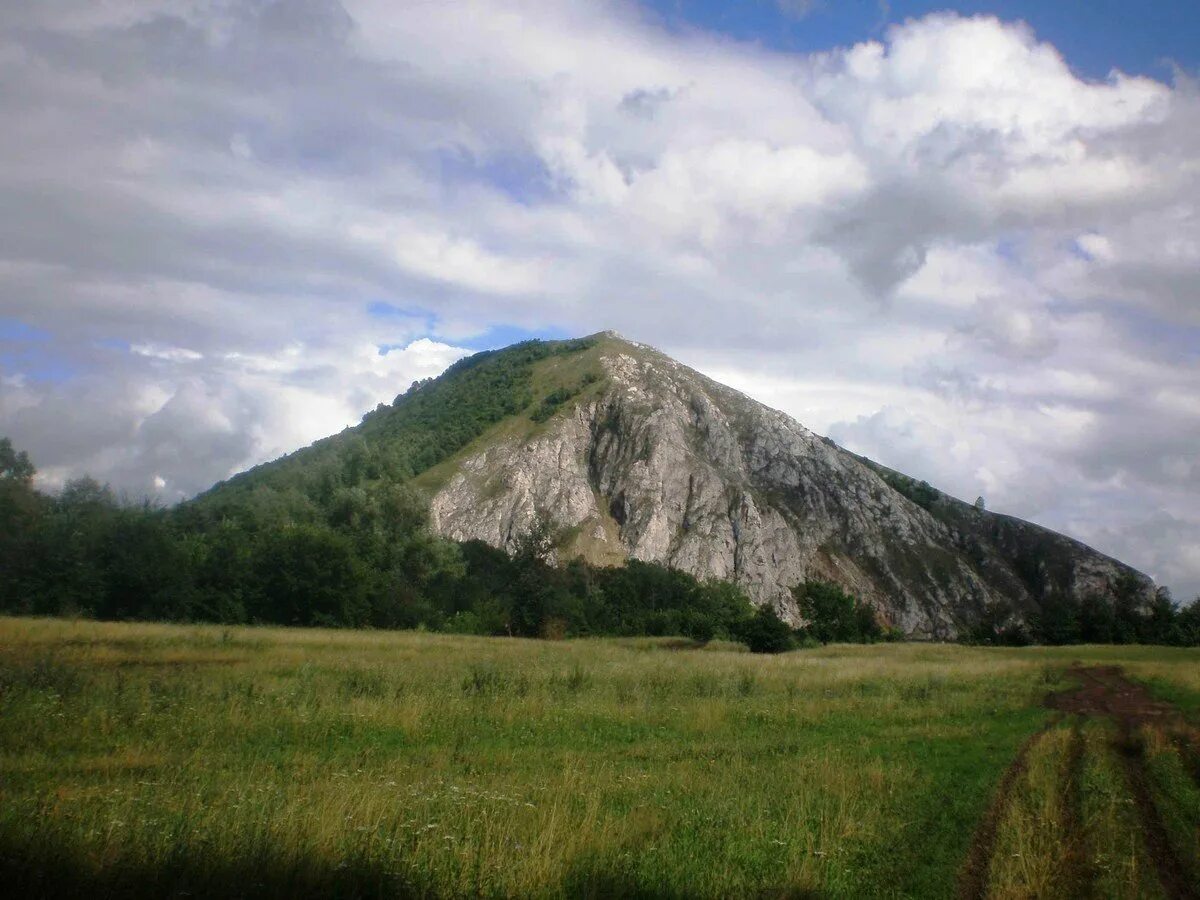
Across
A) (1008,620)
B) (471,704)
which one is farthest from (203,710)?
(1008,620)

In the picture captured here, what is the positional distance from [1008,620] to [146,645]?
138 metres

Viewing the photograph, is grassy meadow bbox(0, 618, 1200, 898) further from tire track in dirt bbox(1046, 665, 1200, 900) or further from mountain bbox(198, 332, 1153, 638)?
mountain bbox(198, 332, 1153, 638)

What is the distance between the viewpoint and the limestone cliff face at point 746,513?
140000mm

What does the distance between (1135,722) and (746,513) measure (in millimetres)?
131450

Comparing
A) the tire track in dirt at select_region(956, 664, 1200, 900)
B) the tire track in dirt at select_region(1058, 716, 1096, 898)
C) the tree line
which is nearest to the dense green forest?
the tree line

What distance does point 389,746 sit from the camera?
12.9m

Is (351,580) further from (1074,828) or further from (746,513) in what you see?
(746,513)

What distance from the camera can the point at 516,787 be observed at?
32.6 ft

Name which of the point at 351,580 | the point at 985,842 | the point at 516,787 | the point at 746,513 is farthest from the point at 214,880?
the point at 746,513

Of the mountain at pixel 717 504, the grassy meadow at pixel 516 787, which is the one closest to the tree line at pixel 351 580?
the grassy meadow at pixel 516 787

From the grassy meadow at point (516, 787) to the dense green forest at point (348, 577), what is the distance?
21.9m

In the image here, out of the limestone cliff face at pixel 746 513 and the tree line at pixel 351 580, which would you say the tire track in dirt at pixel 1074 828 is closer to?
the tree line at pixel 351 580

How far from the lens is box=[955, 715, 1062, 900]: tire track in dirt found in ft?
25.5

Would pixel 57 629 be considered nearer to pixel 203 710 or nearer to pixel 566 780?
pixel 203 710
